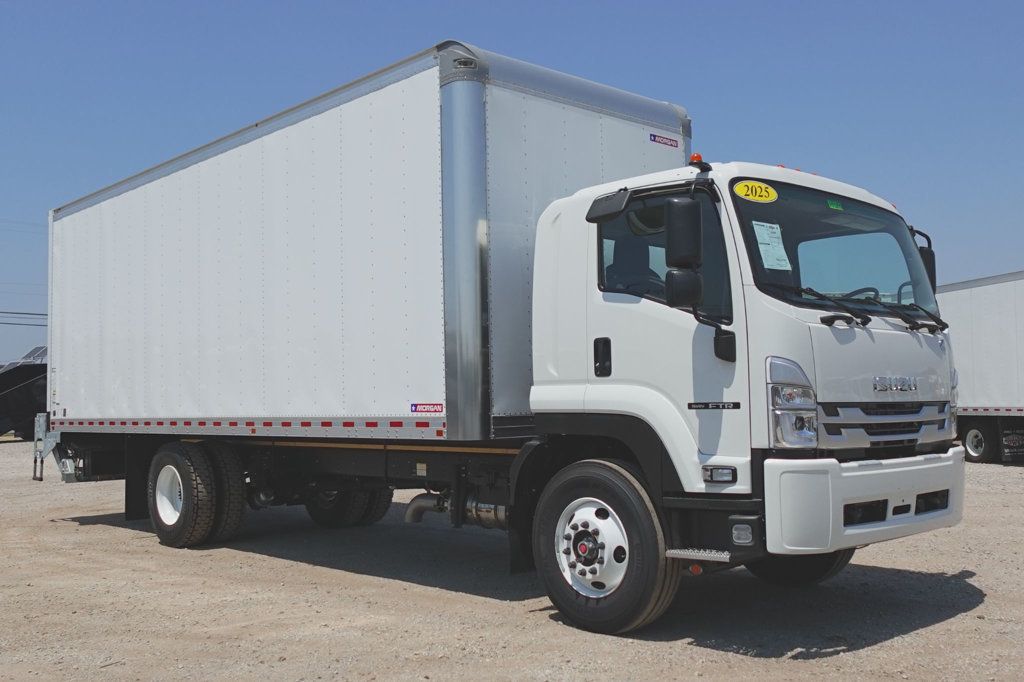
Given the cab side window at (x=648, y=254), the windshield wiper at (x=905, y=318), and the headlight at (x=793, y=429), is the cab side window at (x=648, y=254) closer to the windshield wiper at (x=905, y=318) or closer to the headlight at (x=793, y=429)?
the headlight at (x=793, y=429)

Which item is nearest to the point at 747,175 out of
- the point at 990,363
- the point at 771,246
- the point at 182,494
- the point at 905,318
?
the point at 771,246

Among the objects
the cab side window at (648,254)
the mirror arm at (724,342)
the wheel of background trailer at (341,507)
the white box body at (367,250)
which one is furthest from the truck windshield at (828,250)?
the wheel of background trailer at (341,507)

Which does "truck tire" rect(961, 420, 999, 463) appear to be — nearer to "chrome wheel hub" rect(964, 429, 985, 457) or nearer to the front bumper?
"chrome wheel hub" rect(964, 429, 985, 457)

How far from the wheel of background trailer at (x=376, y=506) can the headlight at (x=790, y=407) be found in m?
6.90

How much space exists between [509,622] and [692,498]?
1.68 meters

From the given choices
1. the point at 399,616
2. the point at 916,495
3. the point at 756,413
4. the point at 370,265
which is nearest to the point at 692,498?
the point at 756,413

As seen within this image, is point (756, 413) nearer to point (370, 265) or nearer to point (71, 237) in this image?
point (370, 265)

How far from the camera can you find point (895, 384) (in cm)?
577

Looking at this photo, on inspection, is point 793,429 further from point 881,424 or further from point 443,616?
point 443,616

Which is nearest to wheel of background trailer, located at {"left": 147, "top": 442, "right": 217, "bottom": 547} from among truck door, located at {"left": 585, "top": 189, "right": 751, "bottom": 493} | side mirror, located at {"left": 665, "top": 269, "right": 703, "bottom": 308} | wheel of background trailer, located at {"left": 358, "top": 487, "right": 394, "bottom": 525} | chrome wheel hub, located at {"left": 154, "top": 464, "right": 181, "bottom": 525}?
chrome wheel hub, located at {"left": 154, "top": 464, "right": 181, "bottom": 525}

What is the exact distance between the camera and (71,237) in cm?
1180

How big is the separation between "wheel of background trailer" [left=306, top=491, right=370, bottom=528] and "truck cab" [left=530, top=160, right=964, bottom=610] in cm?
543

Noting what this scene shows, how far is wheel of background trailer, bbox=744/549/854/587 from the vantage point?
7.17 m

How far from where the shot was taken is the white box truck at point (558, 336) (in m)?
5.46
